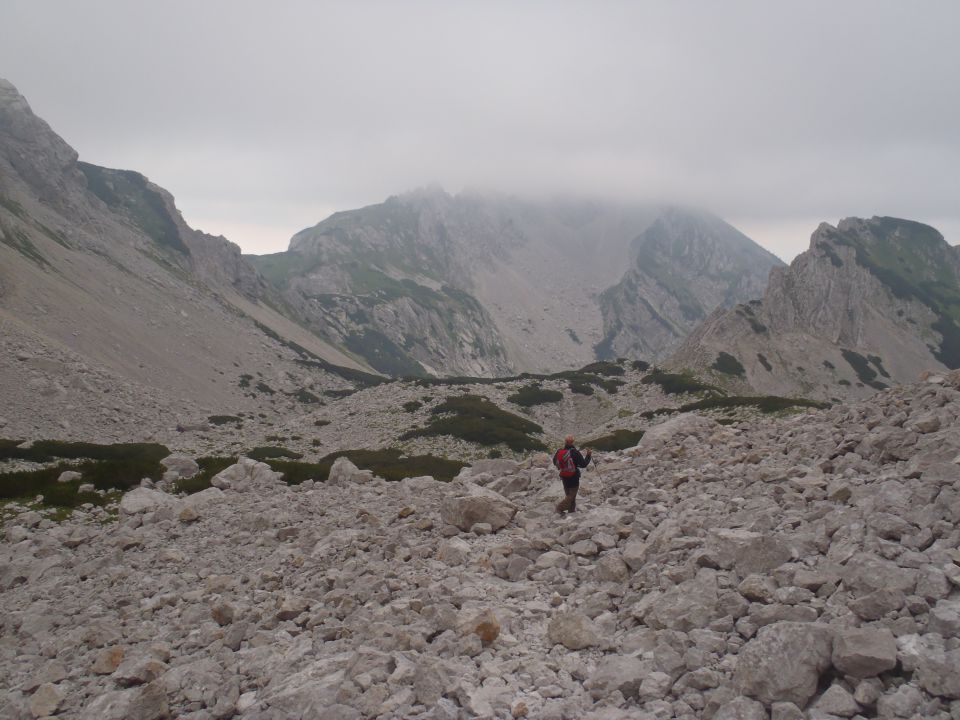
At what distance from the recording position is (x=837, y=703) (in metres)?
6.17

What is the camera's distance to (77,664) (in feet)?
36.5

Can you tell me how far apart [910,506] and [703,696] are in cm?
537

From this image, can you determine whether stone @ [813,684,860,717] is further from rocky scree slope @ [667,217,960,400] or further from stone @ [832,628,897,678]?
rocky scree slope @ [667,217,960,400]

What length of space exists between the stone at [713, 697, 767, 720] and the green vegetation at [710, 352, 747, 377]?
99.6 metres

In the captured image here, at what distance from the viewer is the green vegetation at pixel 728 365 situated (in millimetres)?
100094

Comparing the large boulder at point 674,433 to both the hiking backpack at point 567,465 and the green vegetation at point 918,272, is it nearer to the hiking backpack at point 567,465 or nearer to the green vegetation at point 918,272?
the hiking backpack at point 567,465

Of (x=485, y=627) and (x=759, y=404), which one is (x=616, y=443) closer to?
(x=759, y=404)

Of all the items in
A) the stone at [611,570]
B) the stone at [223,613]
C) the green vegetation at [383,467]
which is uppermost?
the stone at [611,570]

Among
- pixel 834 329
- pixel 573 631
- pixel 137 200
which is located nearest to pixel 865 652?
pixel 573 631

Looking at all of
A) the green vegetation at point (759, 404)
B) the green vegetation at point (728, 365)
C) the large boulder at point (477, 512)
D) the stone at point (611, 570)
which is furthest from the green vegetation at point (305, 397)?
the stone at point (611, 570)

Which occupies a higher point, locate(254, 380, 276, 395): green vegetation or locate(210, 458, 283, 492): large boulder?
locate(210, 458, 283, 492): large boulder

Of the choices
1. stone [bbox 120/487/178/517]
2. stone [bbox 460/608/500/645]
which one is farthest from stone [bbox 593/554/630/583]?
stone [bbox 120/487/178/517]

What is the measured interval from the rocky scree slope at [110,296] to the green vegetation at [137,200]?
1.54 feet

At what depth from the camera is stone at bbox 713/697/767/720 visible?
637 cm
